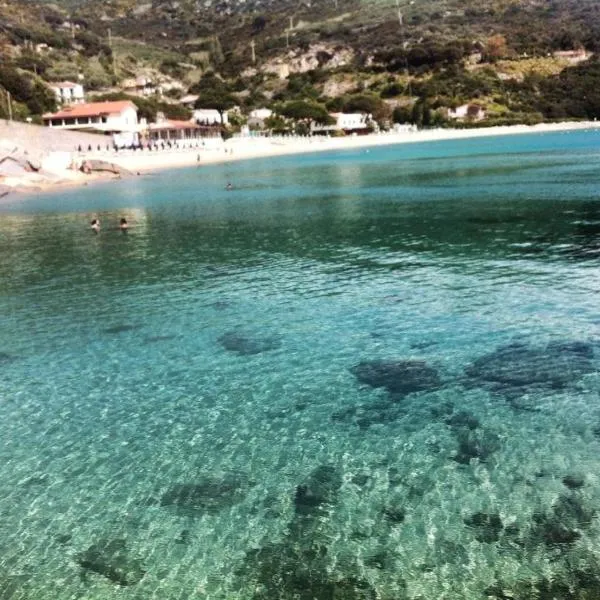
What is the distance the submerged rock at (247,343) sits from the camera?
19.4m

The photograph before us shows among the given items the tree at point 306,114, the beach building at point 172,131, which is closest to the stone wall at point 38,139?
the beach building at point 172,131

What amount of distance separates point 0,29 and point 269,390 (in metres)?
214

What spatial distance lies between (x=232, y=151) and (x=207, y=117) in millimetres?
46002

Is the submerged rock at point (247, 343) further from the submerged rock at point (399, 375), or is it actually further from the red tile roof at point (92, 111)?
the red tile roof at point (92, 111)

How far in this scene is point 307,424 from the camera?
14297 mm

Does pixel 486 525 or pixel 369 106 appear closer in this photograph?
pixel 486 525

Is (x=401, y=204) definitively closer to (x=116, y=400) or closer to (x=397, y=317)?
(x=397, y=317)

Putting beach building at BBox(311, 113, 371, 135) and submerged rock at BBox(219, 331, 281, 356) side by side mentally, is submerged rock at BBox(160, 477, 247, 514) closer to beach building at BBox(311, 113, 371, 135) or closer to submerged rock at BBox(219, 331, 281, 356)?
submerged rock at BBox(219, 331, 281, 356)

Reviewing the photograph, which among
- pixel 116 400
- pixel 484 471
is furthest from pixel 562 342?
pixel 116 400

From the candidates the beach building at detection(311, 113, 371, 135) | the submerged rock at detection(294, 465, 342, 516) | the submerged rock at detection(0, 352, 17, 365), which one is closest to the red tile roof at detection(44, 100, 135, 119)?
the beach building at detection(311, 113, 371, 135)

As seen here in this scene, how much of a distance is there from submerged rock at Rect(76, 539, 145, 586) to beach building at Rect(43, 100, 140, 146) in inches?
4909

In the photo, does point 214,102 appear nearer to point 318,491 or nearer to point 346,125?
point 346,125

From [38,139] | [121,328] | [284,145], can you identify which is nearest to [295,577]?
[121,328]

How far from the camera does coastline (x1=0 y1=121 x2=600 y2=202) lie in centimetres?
8006
